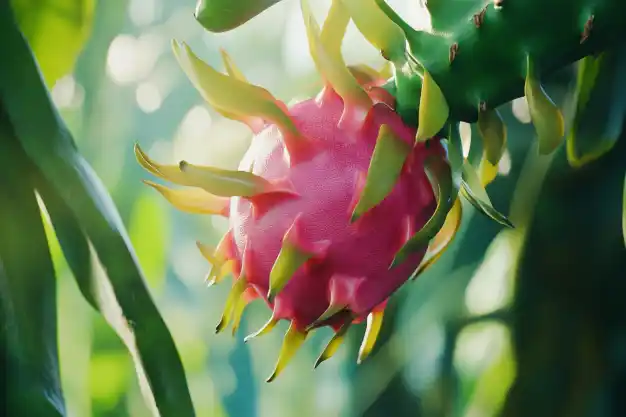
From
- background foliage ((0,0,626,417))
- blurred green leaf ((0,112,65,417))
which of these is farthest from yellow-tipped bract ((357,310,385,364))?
blurred green leaf ((0,112,65,417))

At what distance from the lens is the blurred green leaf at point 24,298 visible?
17.4 inches

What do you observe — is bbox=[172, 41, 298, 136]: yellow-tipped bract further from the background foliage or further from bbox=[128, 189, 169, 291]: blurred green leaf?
bbox=[128, 189, 169, 291]: blurred green leaf

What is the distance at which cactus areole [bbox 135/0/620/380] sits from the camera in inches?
9.5

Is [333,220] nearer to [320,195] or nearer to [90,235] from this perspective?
[320,195]

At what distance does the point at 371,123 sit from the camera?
0.26m

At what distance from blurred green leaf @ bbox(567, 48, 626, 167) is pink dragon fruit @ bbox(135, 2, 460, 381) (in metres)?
0.15

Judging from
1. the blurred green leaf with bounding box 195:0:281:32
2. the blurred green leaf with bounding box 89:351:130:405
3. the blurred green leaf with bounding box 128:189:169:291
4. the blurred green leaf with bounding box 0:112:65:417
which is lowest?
the blurred green leaf with bounding box 89:351:130:405

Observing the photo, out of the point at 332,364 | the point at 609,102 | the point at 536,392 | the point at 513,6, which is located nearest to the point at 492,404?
the point at 536,392

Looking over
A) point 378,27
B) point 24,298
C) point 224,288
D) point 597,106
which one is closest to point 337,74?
point 378,27

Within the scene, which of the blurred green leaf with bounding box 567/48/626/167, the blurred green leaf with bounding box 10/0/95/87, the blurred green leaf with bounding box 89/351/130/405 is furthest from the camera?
the blurred green leaf with bounding box 89/351/130/405

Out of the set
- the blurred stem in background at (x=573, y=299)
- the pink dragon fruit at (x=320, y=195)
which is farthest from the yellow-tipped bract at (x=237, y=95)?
the blurred stem in background at (x=573, y=299)

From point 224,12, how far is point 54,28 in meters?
0.30

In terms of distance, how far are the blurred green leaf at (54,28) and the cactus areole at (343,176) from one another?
11.1 inches

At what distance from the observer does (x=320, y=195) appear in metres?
0.25
